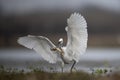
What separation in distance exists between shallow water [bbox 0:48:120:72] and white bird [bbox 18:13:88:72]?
44 centimetres

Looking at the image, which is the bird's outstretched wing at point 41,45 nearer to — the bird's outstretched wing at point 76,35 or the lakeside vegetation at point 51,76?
the bird's outstretched wing at point 76,35

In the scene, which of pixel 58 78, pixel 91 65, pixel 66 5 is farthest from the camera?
pixel 66 5

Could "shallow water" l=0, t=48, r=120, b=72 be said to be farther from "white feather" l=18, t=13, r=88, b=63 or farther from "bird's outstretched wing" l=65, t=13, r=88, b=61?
"bird's outstretched wing" l=65, t=13, r=88, b=61

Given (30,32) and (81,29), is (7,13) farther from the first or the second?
(81,29)

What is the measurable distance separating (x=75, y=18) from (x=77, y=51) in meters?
0.83

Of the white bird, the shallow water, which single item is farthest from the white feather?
the shallow water

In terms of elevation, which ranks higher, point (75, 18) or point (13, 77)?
point (75, 18)

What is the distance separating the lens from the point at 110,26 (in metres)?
27.3

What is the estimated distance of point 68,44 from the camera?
1594cm

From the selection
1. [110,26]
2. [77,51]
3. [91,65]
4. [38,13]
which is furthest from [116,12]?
[77,51]

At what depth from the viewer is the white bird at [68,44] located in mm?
15727

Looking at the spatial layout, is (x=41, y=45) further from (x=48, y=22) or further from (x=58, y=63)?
(x=48, y=22)

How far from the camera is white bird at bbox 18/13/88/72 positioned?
1573cm

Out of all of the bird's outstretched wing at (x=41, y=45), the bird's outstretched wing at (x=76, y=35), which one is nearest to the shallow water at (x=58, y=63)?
the bird's outstretched wing at (x=41, y=45)
